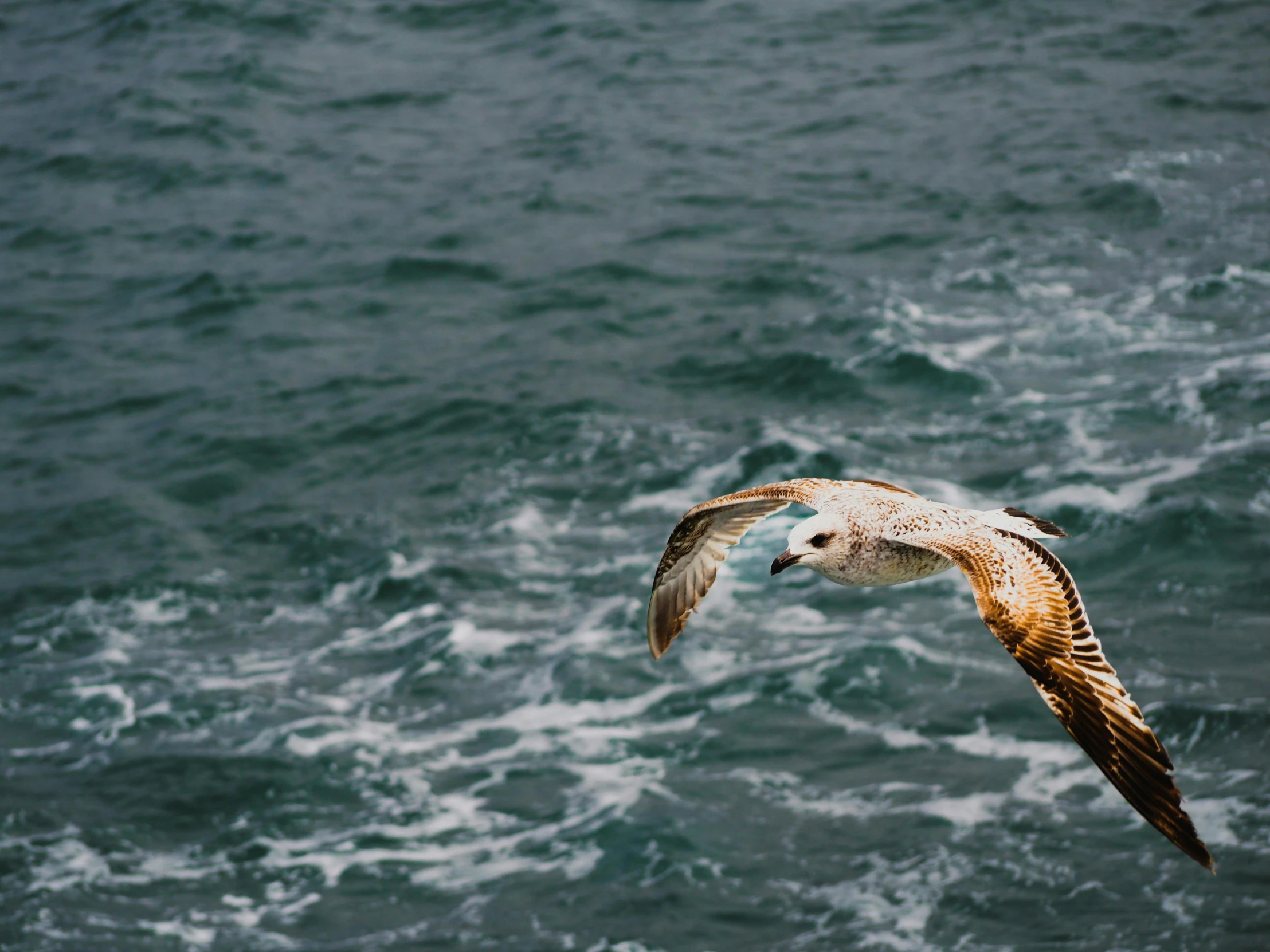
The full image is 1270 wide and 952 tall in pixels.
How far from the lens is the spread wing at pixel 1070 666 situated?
8398mm

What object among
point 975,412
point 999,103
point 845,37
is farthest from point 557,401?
point 845,37

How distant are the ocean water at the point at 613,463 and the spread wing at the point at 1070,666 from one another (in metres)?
8.98

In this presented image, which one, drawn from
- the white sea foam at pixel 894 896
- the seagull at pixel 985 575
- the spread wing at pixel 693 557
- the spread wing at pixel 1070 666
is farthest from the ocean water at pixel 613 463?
the spread wing at pixel 1070 666

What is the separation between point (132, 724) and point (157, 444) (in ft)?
22.9

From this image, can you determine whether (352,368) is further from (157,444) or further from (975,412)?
(975,412)

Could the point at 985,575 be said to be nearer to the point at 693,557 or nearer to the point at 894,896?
the point at 693,557

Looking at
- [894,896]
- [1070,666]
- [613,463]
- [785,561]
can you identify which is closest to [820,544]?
[785,561]

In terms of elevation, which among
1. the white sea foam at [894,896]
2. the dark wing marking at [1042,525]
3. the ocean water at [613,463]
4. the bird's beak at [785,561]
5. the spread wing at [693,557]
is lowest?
the white sea foam at [894,896]

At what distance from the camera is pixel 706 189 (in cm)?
3312

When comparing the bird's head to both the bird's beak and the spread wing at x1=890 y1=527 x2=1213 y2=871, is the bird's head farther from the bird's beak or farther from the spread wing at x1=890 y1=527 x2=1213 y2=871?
the spread wing at x1=890 y1=527 x2=1213 y2=871

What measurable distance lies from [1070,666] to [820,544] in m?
2.32

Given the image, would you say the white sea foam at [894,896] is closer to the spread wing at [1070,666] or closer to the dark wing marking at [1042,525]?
the dark wing marking at [1042,525]

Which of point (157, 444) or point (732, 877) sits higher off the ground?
point (157, 444)

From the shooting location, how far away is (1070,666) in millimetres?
8945
